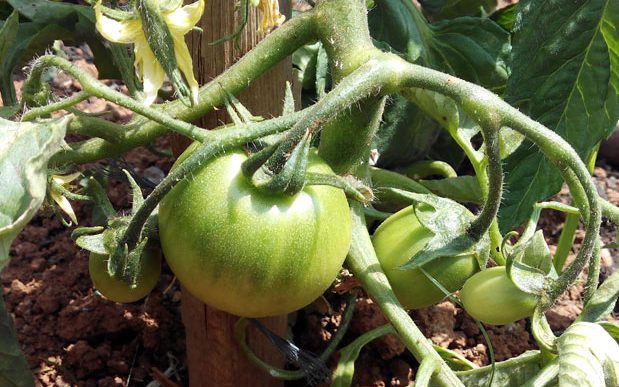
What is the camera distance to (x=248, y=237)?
90 centimetres

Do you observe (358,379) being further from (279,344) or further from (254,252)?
(254,252)

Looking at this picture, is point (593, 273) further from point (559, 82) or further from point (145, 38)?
point (145, 38)

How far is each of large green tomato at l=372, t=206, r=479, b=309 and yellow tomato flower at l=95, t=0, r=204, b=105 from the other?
0.37m

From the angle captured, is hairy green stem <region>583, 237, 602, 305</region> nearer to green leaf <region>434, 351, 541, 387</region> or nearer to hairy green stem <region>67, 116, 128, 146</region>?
green leaf <region>434, 351, 541, 387</region>

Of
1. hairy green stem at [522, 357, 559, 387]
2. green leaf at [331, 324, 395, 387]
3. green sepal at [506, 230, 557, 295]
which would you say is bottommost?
green leaf at [331, 324, 395, 387]

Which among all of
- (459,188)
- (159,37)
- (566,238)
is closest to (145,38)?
(159,37)

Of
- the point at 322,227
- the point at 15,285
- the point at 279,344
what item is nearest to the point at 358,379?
the point at 279,344

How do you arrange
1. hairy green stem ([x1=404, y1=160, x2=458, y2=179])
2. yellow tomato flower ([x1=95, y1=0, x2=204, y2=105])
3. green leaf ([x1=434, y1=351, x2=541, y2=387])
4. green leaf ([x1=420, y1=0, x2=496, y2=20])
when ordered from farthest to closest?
1. green leaf ([x1=420, y1=0, x2=496, y2=20])
2. hairy green stem ([x1=404, y1=160, x2=458, y2=179])
3. green leaf ([x1=434, y1=351, x2=541, y2=387])
4. yellow tomato flower ([x1=95, y1=0, x2=204, y2=105])

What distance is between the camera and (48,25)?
1440 millimetres

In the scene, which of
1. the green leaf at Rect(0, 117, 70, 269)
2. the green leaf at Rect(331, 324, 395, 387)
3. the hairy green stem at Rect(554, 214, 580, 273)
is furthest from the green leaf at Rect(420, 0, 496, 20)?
the green leaf at Rect(0, 117, 70, 269)

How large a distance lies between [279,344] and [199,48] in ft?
1.62

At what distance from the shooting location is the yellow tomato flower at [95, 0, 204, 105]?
937 mm

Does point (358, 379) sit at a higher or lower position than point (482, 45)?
lower

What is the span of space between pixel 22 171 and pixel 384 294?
19.3 inches
